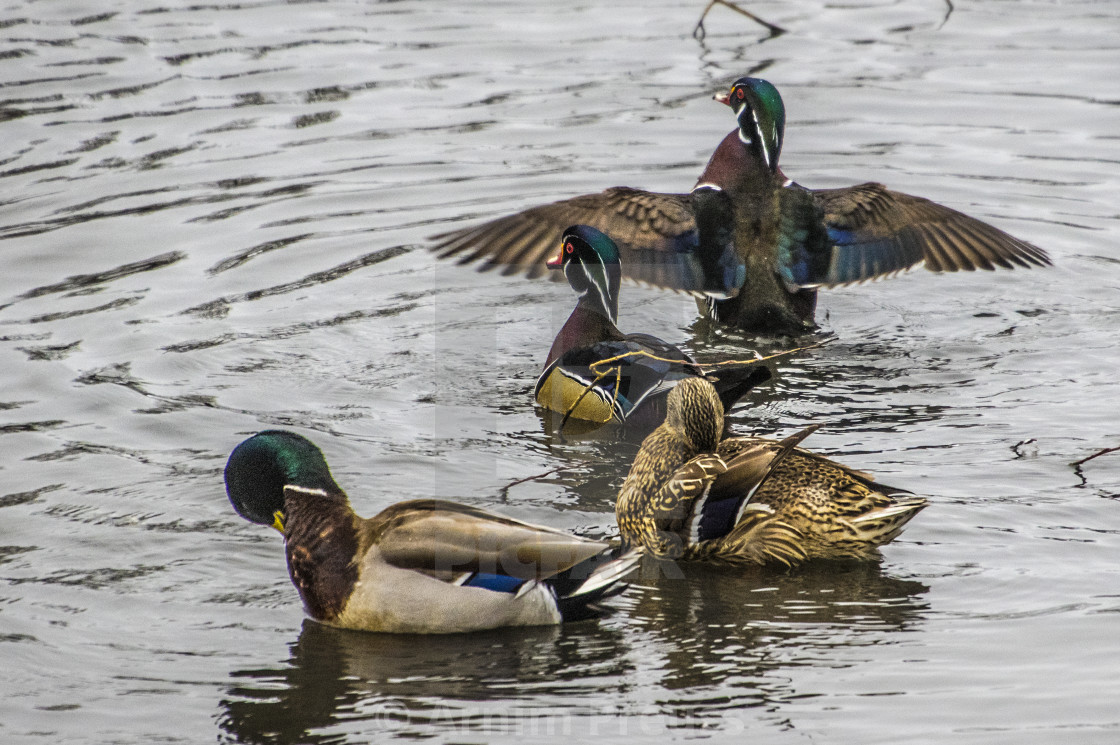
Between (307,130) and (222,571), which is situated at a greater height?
(307,130)

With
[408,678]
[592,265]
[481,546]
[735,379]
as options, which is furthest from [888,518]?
[592,265]

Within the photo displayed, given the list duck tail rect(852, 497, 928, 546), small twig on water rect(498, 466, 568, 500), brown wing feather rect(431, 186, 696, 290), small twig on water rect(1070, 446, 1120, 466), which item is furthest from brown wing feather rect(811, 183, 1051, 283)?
duck tail rect(852, 497, 928, 546)

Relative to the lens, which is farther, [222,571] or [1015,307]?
[1015,307]

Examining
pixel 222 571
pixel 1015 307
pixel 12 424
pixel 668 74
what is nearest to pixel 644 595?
pixel 222 571

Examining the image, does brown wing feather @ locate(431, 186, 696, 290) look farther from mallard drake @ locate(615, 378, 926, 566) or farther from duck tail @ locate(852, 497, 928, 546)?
duck tail @ locate(852, 497, 928, 546)

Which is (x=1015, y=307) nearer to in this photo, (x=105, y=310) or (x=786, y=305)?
(x=786, y=305)

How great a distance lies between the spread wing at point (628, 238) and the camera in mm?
8539

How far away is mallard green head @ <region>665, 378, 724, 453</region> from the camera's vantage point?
234 inches

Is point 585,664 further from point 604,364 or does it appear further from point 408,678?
point 604,364

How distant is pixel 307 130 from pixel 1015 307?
603 centimetres

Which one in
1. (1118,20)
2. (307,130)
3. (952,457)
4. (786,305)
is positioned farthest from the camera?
→ (1118,20)

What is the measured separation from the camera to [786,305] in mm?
8680

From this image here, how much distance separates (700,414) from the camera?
234 inches

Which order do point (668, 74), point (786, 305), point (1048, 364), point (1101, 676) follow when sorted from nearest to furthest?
point (1101, 676), point (1048, 364), point (786, 305), point (668, 74)
